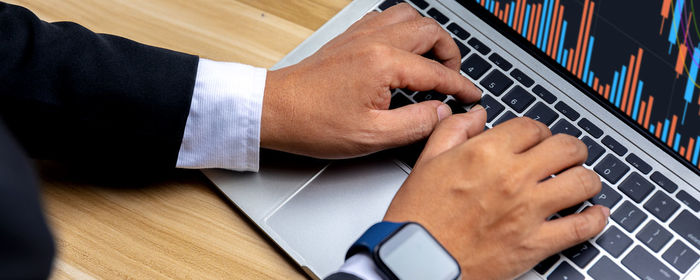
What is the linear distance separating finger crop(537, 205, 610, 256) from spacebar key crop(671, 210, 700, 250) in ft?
0.27

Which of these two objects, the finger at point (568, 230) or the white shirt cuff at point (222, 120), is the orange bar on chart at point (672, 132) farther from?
the white shirt cuff at point (222, 120)

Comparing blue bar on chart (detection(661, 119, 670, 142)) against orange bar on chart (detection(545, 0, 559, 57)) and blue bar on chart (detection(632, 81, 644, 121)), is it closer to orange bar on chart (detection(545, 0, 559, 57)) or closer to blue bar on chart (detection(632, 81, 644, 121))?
blue bar on chart (detection(632, 81, 644, 121))

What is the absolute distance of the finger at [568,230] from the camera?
0.67m

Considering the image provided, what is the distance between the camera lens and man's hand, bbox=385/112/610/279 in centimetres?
66

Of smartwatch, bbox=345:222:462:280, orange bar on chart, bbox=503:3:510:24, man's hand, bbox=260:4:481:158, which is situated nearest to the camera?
smartwatch, bbox=345:222:462:280

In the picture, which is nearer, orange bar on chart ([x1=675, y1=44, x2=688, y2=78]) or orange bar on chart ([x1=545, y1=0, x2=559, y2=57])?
orange bar on chart ([x1=675, y1=44, x2=688, y2=78])

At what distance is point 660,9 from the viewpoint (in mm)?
656

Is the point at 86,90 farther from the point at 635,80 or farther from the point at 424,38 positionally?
the point at 635,80

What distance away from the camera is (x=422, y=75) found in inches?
29.3

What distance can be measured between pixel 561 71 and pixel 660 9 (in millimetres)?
156

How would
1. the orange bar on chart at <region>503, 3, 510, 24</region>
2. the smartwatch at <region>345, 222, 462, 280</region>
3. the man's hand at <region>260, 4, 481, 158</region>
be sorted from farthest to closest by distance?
the orange bar on chart at <region>503, 3, 510, 24</region> → the man's hand at <region>260, 4, 481, 158</region> → the smartwatch at <region>345, 222, 462, 280</region>

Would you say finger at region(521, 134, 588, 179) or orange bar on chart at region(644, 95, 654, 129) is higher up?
orange bar on chart at region(644, 95, 654, 129)

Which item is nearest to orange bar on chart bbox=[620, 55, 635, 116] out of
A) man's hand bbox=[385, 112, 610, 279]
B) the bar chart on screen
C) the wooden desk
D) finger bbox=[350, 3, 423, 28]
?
the bar chart on screen

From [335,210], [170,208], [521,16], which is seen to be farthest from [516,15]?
[170,208]
